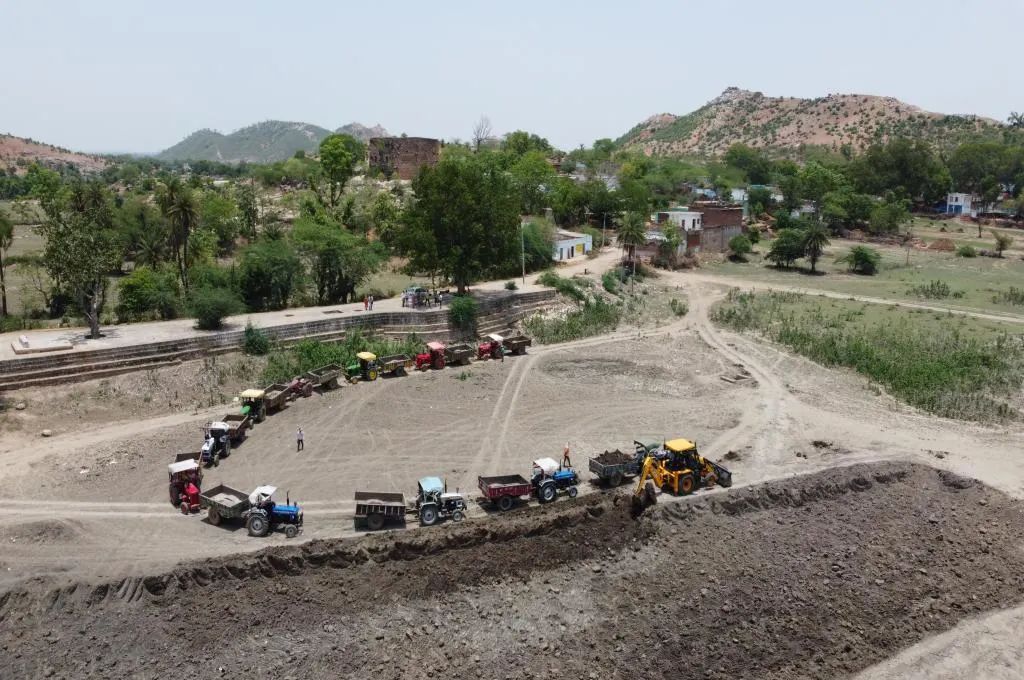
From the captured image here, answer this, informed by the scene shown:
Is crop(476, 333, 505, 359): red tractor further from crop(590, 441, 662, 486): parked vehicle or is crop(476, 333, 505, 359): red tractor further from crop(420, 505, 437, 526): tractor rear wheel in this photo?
crop(420, 505, 437, 526): tractor rear wheel

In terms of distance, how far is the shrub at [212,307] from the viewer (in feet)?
104

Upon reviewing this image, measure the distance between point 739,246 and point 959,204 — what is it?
51.9 metres

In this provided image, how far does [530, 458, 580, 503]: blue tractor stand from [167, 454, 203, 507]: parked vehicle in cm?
994

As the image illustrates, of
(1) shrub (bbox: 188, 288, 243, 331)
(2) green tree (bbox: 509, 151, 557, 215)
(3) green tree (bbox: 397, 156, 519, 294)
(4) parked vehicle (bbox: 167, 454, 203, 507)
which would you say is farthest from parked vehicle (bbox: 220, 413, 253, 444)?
(2) green tree (bbox: 509, 151, 557, 215)

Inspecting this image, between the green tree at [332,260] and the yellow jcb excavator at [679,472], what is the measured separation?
2361 cm

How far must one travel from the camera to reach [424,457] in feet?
78.5

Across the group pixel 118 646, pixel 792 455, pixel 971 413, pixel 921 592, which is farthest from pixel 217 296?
pixel 971 413

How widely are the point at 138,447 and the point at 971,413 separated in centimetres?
3162

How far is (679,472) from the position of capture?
69.9 ft

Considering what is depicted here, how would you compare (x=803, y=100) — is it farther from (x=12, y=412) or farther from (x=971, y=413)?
(x=12, y=412)

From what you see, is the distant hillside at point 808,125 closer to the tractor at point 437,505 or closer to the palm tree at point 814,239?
the palm tree at point 814,239

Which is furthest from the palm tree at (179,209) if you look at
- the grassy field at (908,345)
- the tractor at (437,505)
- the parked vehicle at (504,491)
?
the grassy field at (908,345)

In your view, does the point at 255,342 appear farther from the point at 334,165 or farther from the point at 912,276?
the point at 912,276

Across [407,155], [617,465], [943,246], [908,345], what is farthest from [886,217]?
[617,465]
